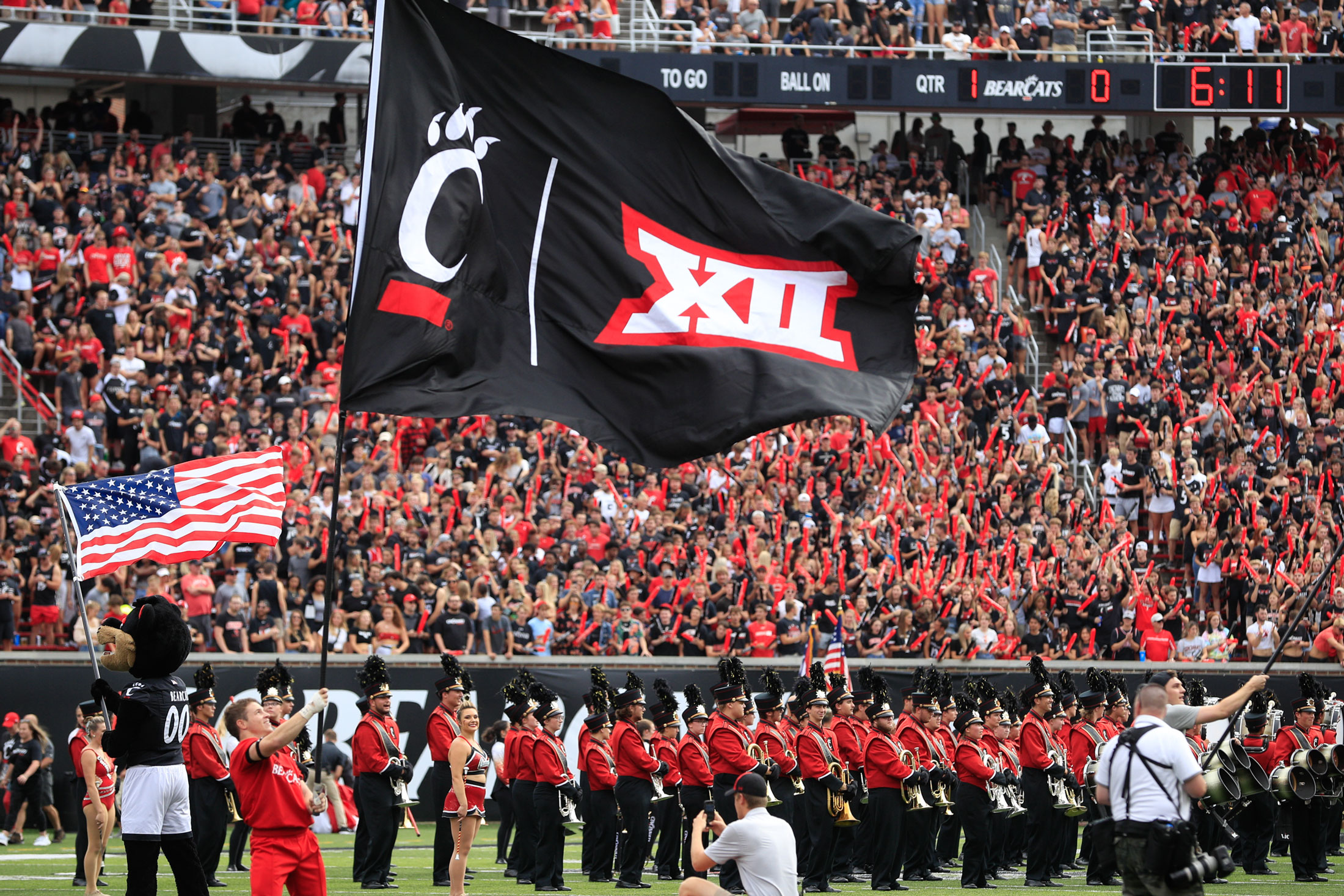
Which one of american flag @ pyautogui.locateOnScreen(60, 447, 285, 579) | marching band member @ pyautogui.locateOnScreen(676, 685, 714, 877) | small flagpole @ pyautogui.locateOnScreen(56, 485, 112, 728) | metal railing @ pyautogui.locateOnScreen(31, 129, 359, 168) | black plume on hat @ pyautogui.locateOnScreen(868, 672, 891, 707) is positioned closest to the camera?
small flagpole @ pyautogui.locateOnScreen(56, 485, 112, 728)

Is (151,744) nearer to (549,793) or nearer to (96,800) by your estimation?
(96,800)

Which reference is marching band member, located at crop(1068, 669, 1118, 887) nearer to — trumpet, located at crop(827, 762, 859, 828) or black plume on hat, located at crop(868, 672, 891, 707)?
black plume on hat, located at crop(868, 672, 891, 707)

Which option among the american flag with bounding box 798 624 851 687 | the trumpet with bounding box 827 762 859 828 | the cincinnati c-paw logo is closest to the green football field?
the trumpet with bounding box 827 762 859 828

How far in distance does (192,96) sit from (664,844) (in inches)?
763

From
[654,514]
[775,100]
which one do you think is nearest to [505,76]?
[654,514]

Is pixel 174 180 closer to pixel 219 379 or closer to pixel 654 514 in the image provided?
pixel 219 379

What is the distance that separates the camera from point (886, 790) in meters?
16.6

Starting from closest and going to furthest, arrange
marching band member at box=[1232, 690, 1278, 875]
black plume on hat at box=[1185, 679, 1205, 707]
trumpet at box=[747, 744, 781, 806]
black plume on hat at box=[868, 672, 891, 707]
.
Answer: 1. trumpet at box=[747, 744, 781, 806]
2. black plume on hat at box=[868, 672, 891, 707]
3. marching band member at box=[1232, 690, 1278, 875]
4. black plume on hat at box=[1185, 679, 1205, 707]

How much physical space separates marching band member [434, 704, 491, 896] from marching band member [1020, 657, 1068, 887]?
5.37 metres

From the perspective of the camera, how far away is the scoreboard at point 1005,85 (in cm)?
3158

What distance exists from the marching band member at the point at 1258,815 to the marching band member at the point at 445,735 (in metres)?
7.33

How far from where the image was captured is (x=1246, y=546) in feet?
84.1

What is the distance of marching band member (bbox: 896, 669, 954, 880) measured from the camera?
17.0 meters

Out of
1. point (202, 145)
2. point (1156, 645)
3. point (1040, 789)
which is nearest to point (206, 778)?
point (1040, 789)
